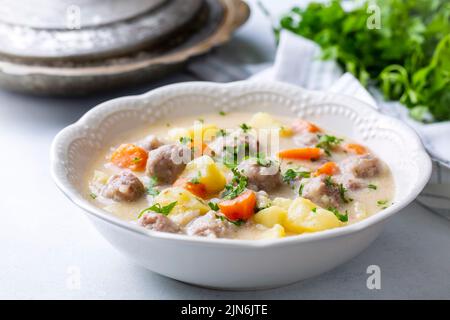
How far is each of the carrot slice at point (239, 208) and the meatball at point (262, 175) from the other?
0.59ft

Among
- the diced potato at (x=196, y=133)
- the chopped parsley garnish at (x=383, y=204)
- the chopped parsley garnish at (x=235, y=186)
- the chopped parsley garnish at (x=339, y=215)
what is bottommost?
the chopped parsley garnish at (x=383, y=204)

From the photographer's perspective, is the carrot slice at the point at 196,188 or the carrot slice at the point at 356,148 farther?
the carrot slice at the point at 356,148

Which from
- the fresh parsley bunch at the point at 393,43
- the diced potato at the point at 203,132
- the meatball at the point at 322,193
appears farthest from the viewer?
the fresh parsley bunch at the point at 393,43

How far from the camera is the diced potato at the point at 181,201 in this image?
305 cm

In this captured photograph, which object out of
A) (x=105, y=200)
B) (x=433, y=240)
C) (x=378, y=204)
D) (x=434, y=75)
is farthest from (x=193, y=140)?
(x=434, y=75)

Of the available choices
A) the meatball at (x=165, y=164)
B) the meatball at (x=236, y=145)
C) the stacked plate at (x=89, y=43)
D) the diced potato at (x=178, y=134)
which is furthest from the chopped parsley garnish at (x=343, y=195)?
the stacked plate at (x=89, y=43)

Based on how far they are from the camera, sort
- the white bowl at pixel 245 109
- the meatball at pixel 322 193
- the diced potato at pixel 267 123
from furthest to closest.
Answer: the diced potato at pixel 267 123, the meatball at pixel 322 193, the white bowl at pixel 245 109

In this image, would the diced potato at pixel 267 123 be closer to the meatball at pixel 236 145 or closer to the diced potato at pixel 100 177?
the meatball at pixel 236 145

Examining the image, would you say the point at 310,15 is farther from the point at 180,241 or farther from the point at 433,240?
the point at 180,241

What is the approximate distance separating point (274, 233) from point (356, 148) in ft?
3.36

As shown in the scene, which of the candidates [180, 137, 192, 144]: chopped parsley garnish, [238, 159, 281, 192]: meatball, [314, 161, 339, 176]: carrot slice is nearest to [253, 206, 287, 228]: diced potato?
[238, 159, 281, 192]: meatball

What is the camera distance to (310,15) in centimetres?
486

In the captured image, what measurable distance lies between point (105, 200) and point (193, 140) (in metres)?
0.62

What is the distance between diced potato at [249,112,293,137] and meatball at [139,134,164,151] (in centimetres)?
54
